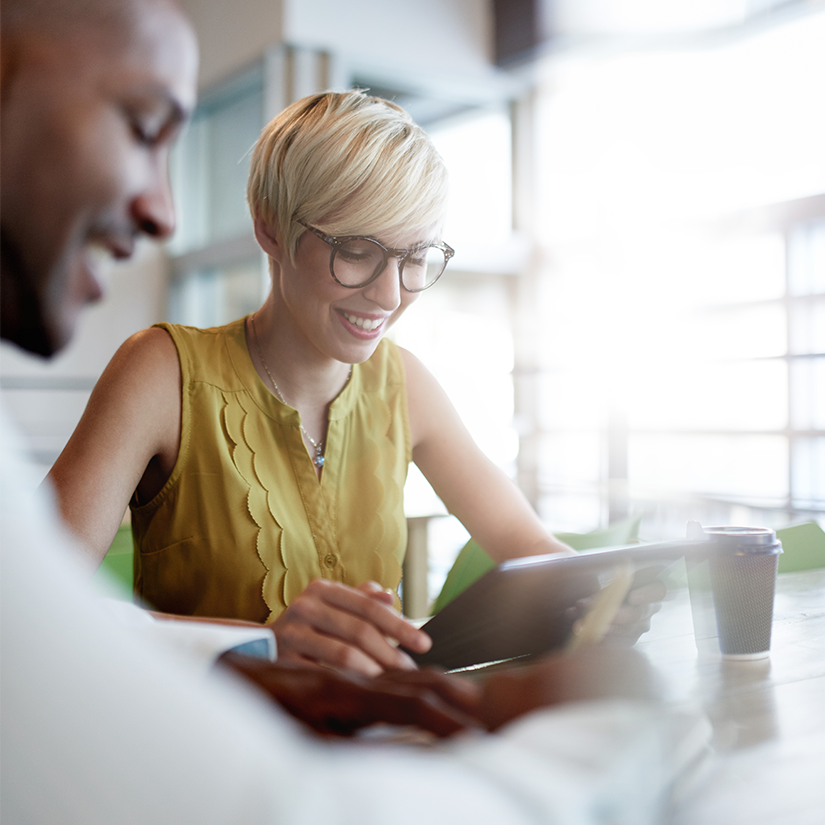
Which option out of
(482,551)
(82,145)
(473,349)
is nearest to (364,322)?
(482,551)

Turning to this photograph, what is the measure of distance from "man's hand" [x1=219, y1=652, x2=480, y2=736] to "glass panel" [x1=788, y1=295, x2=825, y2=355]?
153 inches

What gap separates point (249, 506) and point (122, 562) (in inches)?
23.3

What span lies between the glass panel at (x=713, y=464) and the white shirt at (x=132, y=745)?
417 centimetres

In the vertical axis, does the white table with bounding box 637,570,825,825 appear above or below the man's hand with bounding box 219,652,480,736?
below

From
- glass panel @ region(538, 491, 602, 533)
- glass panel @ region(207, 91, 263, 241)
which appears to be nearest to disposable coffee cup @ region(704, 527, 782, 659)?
glass panel @ region(538, 491, 602, 533)

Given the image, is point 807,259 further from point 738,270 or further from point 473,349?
point 473,349

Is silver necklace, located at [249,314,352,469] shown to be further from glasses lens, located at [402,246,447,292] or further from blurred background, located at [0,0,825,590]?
blurred background, located at [0,0,825,590]

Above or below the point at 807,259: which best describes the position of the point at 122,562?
below

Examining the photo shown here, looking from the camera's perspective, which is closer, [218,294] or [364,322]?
[364,322]

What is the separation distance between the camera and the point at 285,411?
1368 millimetres

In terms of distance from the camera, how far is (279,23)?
459cm

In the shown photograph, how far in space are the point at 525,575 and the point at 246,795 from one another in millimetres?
489

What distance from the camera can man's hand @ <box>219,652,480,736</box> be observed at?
0.49 meters

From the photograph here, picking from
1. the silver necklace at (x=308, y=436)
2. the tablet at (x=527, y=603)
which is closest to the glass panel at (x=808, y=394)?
the silver necklace at (x=308, y=436)
